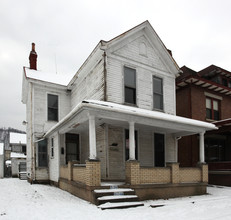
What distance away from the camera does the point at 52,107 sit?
15.6m

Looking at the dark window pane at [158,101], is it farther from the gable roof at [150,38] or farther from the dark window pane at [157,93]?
the gable roof at [150,38]

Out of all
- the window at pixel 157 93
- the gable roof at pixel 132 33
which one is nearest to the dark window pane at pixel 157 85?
the window at pixel 157 93

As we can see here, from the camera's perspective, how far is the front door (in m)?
13.7

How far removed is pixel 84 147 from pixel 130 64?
509cm

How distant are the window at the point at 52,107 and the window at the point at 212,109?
35.9ft

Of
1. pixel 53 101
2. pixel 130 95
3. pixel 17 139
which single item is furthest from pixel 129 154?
pixel 17 139

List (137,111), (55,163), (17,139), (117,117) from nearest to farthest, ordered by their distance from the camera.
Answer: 1. (117,117)
2. (137,111)
3. (55,163)
4. (17,139)

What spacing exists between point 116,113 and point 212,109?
11.8 m

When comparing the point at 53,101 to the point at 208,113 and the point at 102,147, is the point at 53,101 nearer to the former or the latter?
the point at 102,147

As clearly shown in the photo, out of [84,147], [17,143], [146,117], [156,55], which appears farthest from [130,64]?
[17,143]

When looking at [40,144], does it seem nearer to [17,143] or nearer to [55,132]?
[55,132]

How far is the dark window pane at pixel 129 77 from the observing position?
39.8 ft

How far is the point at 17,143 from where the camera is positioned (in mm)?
40812

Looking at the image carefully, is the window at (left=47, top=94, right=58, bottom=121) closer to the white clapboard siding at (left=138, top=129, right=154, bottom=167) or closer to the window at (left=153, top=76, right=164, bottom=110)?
the white clapboard siding at (left=138, top=129, right=154, bottom=167)
